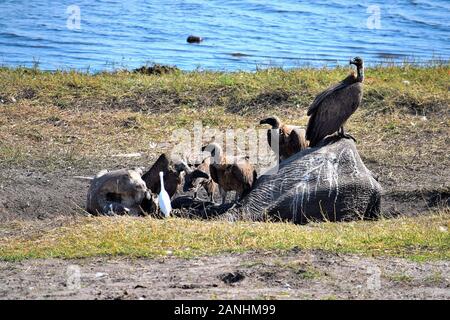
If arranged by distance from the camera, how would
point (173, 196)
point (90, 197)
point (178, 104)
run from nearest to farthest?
point (90, 197), point (173, 196), point (178, 104)

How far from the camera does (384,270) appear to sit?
22.5ft


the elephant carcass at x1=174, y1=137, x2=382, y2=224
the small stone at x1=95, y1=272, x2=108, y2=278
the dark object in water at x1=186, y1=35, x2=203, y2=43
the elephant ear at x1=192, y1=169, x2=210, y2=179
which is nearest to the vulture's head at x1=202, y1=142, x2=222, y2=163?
the elephant ear at x1=192, y1=169, x2=210, y2=179

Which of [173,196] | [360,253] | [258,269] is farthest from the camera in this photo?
[173,196]

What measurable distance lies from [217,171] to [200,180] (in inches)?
16.2

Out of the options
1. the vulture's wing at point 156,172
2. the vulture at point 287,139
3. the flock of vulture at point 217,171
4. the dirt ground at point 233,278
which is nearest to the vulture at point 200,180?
the flock of vulture at point 217,171

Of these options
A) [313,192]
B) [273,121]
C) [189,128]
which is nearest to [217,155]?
[313,192]

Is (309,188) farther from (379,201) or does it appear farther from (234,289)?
(234,289)

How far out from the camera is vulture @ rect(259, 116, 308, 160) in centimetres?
1020

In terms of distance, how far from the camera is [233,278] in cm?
652

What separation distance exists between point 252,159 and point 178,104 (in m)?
A: 2.05

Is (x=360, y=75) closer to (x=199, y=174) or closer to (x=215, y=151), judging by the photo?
(x=215, y=151)

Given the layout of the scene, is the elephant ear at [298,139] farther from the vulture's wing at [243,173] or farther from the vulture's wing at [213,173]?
the vulture's wing at [213,173]

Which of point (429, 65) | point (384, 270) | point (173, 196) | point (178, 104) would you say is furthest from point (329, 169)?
point (429, 65)

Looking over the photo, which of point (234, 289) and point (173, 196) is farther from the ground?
point (234, 289)
